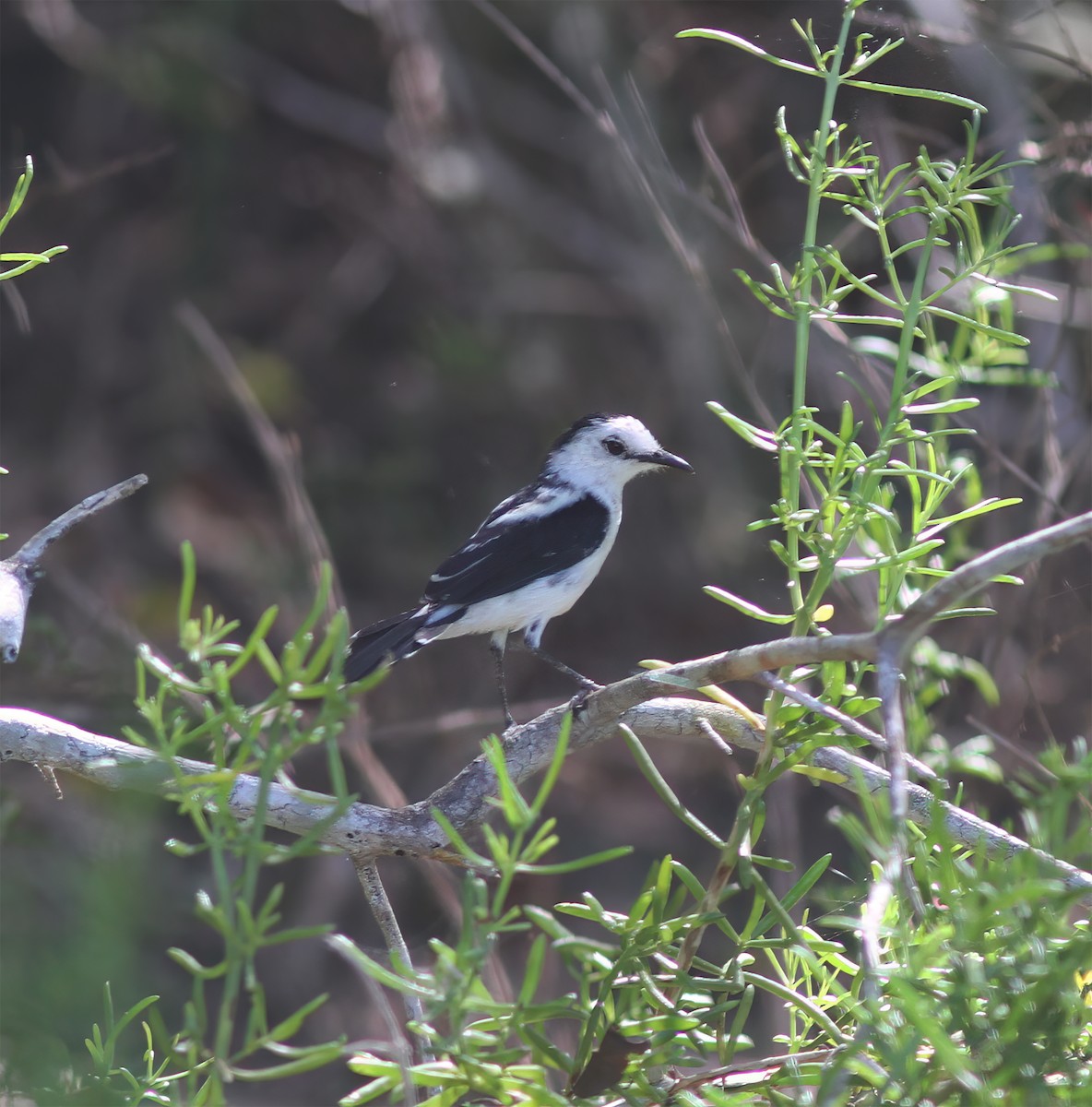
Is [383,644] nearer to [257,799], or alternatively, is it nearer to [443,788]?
[443,788]

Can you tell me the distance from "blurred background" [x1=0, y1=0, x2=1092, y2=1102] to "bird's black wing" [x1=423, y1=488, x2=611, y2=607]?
2.10 meters

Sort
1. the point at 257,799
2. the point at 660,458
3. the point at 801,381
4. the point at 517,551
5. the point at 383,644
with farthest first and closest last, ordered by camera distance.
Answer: the point at 660,458
the point at 517,551
the point at 383,644
the point at 801,381
the point at 257,799

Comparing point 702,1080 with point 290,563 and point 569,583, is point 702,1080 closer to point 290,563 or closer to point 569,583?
point 569,583

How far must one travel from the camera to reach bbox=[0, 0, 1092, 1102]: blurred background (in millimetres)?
6574

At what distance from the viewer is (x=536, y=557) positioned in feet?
12.8

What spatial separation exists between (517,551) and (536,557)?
61mm

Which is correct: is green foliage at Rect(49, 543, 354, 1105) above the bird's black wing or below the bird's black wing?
above

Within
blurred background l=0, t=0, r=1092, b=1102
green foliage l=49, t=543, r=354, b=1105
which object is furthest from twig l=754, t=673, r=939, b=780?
blurred background l=0, t=0, r=1092, b=1102

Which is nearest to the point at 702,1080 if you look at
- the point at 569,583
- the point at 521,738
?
the point at 521,738

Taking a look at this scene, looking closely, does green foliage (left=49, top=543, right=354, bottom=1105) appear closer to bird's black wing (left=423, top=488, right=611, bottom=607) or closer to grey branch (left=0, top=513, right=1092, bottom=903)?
grey branch (left=0, top=513, right=1092, bottom=903)

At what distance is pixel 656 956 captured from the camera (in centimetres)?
170

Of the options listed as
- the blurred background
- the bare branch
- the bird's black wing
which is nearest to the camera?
the bare branch

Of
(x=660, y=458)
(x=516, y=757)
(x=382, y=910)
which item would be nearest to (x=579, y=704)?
(x=516, y=757)

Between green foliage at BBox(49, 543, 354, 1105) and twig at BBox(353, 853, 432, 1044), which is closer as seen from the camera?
green foliage at BBox(49, 543, 354, 1105)
